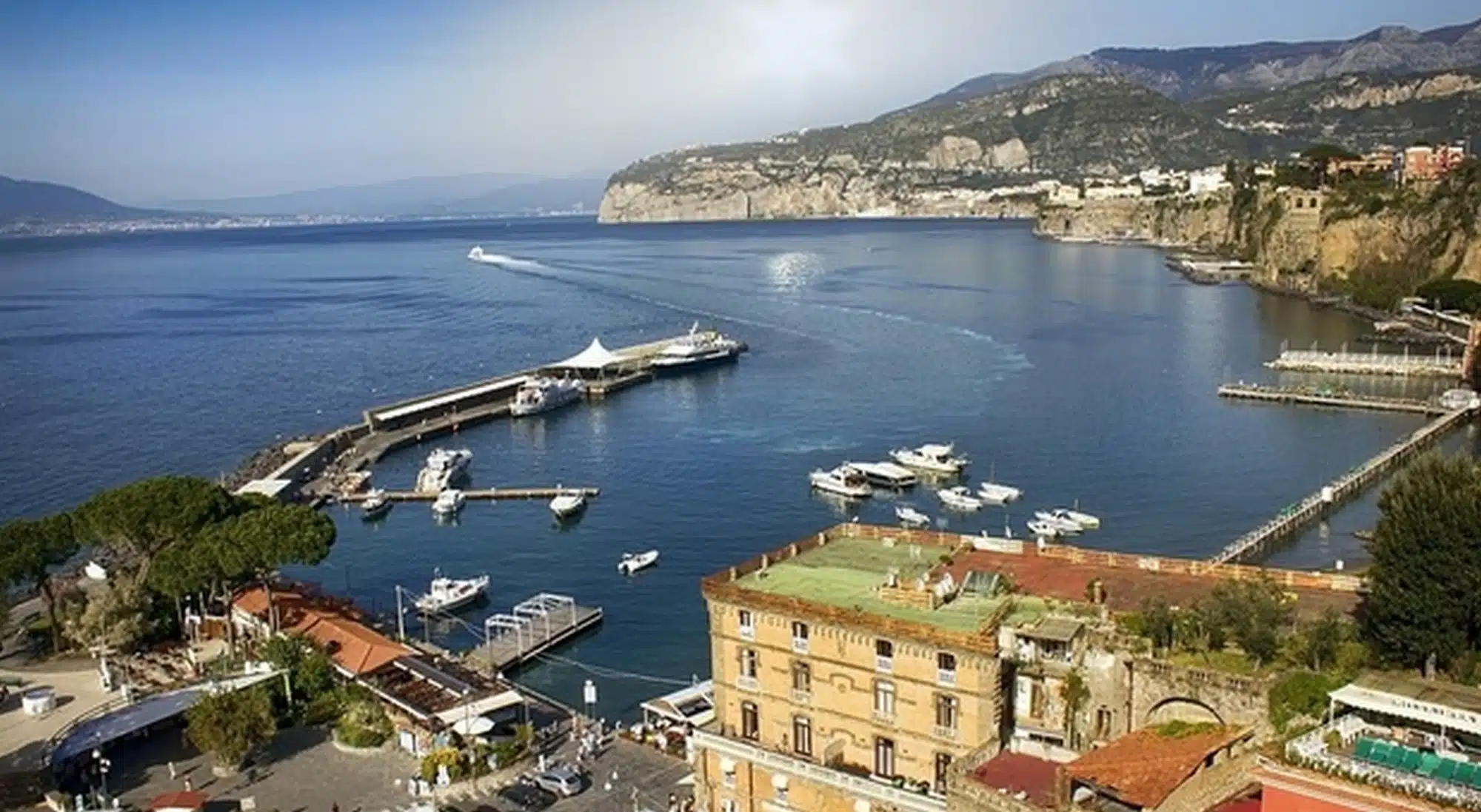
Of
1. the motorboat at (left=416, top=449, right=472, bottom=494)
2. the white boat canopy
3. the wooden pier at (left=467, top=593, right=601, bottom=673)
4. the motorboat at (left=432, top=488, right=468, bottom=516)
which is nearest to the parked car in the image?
the wooden pier at (left=467, top=593, right=601, bottom=673)

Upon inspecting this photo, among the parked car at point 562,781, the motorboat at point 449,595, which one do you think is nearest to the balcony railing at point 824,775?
the parked car at point 562,781

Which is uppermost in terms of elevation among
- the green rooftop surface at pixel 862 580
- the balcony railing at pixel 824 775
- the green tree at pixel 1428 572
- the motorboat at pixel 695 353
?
the green tree at pixel 1428 572

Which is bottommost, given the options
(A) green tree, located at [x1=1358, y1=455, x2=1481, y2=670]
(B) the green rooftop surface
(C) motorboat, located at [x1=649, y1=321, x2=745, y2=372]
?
(C) motorboat, located at [x1=649, y1=321, x2=745, y2=372]

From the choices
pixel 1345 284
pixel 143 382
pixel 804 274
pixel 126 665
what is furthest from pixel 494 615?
pixel 804 274

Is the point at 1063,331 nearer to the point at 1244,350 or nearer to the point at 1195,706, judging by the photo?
the point at 1244,350

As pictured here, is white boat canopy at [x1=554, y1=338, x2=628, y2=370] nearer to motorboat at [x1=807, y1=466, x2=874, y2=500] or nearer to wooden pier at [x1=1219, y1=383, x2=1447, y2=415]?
motorboat at [x1=807, y1=466, x2=874, y2=500]

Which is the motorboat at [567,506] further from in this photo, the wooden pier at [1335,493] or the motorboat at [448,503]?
the wooden pier at [1335,493]

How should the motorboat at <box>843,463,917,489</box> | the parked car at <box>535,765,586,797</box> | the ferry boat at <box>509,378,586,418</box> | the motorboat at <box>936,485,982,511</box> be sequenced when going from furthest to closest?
the ferry boat at <box>509,378,586,418</box> < the motorboat at <box>843,463,917,489</box> < the motorboat at <box>936,485,982,511</box> < the parked car at <box>535,765,586,797</box>
